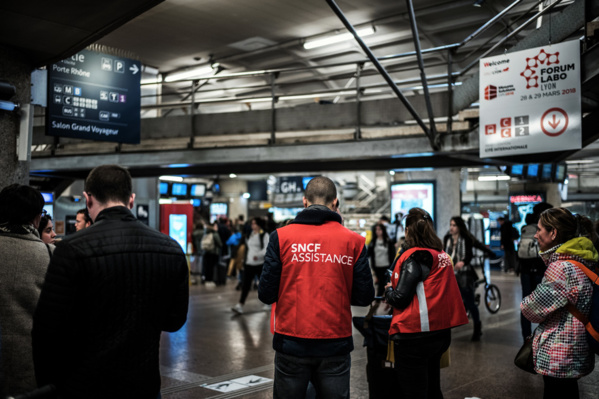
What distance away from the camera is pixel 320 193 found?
12.5ft

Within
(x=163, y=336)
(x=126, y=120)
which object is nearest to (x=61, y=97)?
(x=126, y=120)

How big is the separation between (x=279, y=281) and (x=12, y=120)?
3733 millimetres

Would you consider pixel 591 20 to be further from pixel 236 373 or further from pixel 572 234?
pixel 236 373

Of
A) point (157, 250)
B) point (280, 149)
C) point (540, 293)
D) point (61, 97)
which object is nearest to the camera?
point (157, 250)

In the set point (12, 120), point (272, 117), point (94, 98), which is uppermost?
point (272, 117)

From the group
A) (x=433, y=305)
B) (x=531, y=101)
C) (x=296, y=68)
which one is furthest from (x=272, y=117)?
(x=433, y=305)

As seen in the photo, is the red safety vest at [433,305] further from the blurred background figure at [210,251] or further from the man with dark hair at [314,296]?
the blurred background figure at [210,251]

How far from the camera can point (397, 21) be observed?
1786cm

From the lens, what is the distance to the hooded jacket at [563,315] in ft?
12.9

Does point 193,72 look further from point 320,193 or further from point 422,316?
point 320,193

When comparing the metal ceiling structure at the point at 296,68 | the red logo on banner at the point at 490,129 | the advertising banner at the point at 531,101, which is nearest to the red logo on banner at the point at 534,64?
the advertising banner at the point at 531,101

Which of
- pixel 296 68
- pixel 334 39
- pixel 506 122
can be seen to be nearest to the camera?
→ pixel 506 122

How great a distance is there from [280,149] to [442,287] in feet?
26.3

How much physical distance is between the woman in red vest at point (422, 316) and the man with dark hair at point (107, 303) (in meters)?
2.13
